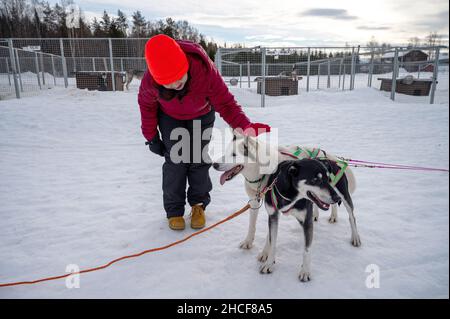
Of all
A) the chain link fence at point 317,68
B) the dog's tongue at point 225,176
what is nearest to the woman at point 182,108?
the dog's tongue at point 225,176

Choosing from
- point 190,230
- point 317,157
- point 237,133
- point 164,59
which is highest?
point 164,59

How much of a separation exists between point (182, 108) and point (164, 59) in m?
0.55

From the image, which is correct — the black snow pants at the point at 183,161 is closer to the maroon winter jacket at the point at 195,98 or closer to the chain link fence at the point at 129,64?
the maroon winter jacket at the point at 195,98

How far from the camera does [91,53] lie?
441 inches

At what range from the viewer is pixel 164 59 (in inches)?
74.7

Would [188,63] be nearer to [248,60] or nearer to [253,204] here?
[253,204]

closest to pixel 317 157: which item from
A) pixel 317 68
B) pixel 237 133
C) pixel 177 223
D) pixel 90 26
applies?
pixel 237 133

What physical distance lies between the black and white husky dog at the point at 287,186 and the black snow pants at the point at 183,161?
47 cm

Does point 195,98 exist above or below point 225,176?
above

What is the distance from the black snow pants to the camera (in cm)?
255

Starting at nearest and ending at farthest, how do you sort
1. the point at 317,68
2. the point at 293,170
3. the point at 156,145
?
1. the point at 293,170
2. the point at 156,145
3. the point at 317,68

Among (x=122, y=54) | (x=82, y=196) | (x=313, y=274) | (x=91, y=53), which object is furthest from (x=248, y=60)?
(x=313, y=274)

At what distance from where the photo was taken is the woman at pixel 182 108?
194cm

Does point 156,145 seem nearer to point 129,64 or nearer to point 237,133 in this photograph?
point 237,133
